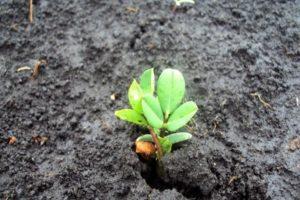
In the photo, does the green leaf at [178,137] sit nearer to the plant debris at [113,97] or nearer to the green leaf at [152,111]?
the green leaf at [152,111]

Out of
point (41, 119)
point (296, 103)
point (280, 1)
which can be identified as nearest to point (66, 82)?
point (41, 119)

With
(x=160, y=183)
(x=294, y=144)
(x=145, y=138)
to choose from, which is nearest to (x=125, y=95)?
(x=145, y=138)

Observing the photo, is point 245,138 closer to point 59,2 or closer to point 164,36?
point 164,36

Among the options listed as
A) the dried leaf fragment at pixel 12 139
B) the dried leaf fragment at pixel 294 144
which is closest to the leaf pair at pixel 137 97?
the dried leaf fragment at pixel 12 139

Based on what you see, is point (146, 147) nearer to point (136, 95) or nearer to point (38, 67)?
point (136, 95)

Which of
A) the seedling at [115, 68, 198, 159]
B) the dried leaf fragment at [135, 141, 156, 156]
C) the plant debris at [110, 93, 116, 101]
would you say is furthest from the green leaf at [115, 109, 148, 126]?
the plant debris at [110, 93, 116, 101]

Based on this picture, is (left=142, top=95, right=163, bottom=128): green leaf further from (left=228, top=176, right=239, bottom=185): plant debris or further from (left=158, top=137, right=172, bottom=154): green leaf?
(left=228, top=176, right=239, bottom=185): plant debris
